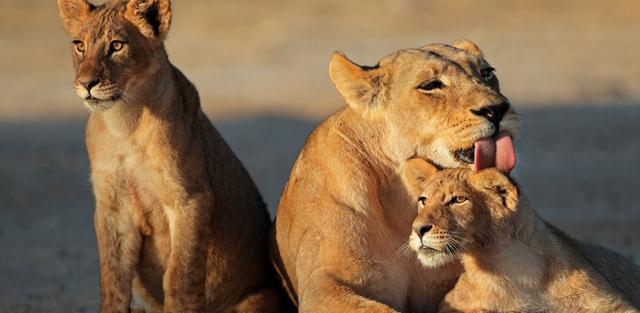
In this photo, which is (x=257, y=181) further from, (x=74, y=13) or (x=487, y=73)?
(x=487, y=73)

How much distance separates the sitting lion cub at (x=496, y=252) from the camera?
6793 millimetres

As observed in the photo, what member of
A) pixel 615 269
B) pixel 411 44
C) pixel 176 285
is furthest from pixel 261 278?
pixel 411 44

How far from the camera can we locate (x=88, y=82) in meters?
7.12

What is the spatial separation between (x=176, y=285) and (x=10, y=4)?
778 inches

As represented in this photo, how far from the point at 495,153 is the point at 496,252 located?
18.6 inches

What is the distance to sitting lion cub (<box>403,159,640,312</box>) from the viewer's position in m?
6.79

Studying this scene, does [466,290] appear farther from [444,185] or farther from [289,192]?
[289,192]

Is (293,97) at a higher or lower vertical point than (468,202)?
lower

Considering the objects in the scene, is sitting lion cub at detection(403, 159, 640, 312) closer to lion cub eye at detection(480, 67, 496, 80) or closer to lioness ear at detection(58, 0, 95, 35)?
lion cub eye at detection(480, 67, 496, 80)

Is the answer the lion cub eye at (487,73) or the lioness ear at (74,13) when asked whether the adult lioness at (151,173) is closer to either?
the lioness ear at (74,13)

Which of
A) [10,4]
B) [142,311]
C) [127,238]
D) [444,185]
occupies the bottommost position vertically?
[10,4]

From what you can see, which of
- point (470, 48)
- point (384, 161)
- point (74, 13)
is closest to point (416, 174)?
point (384, 161)

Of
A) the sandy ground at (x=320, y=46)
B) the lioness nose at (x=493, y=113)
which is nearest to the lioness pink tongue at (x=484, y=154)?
the lioness nose at (x=493, y=113)

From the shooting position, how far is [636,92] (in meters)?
20.0
